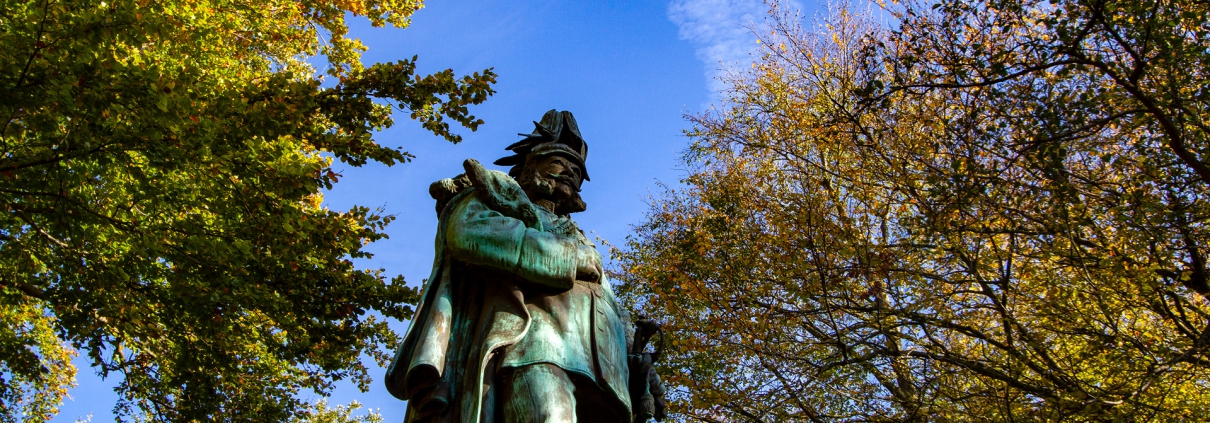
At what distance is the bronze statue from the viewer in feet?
12.4

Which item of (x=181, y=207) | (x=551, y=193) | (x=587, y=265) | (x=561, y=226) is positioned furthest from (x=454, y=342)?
(x=181, y=207)

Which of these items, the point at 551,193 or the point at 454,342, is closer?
the point at 454,342

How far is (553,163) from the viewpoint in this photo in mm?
4891

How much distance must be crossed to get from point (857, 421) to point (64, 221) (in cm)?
758

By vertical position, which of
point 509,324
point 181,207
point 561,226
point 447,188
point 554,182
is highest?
point 181,207

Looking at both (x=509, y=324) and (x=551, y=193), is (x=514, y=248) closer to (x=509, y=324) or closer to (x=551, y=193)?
(x=509, y=324)

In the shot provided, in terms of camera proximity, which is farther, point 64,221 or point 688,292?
point 688,292

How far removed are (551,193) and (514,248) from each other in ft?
2.53

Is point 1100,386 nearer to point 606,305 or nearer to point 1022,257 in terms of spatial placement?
point 1022,257

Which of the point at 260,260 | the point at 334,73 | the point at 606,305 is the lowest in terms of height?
the point at 606,305

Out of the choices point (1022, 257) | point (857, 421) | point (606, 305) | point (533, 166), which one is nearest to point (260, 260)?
point (533, 166)

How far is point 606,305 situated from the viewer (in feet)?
14.5

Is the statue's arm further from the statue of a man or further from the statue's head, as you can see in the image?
the statue's head

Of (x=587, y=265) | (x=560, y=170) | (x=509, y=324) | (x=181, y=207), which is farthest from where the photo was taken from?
(x=181, y=207)
